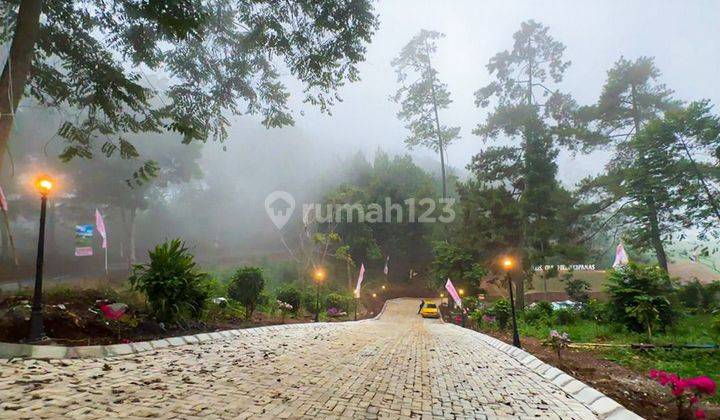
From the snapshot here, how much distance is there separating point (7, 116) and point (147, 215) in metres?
50.4

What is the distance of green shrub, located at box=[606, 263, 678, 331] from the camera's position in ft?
39.9

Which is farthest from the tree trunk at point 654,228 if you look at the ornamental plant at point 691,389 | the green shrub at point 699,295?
the ornamental plant at point 691,389

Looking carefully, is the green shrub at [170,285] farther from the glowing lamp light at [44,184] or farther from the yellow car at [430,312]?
the yellow car at [430,312]

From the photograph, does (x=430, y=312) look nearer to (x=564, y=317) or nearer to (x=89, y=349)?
(x=564, y=317)

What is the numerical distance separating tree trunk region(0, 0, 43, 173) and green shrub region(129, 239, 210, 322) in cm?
372

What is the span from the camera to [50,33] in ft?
27.7

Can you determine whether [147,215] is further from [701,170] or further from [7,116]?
[701,170]

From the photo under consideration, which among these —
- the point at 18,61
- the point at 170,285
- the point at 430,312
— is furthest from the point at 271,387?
the point at 430,312

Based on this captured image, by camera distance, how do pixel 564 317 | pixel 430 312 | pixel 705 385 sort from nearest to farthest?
pixel 705 385 → pixel 564 317 → pixel 430 312

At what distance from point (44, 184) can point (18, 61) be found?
271 cm

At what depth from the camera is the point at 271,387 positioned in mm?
4754

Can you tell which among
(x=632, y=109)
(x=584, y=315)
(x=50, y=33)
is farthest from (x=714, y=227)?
(x=50, y=33)

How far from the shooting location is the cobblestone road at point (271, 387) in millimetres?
3799

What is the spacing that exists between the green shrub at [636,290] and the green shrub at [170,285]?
574 inches
